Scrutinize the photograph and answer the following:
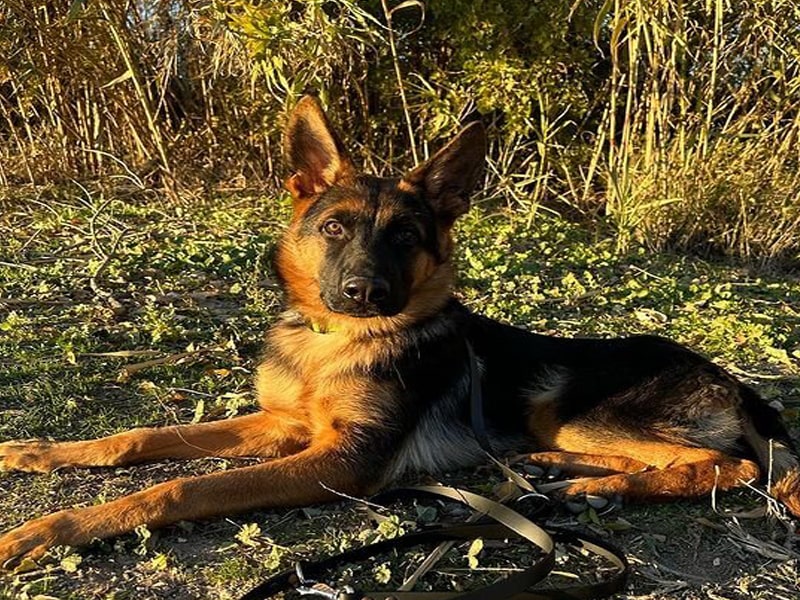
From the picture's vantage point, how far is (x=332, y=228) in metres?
3.70

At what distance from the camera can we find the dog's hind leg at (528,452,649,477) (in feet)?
11.5

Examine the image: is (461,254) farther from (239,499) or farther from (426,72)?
(239,499)

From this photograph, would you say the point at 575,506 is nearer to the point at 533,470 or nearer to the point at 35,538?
the point at 533,470

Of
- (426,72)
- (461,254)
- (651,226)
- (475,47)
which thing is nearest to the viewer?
(461,254)

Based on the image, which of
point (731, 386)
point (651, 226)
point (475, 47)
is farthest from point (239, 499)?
point (475, 47)

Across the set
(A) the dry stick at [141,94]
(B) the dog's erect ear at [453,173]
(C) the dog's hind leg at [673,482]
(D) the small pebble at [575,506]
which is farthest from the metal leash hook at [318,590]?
(A) the dry stick at [141,94]

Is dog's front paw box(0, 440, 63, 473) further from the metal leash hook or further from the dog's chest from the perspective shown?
the metal leash hook

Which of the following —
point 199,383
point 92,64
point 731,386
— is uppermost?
point 92,64

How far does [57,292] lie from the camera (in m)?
5.48

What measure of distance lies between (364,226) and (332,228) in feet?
0.53

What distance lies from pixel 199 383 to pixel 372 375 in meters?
1.32

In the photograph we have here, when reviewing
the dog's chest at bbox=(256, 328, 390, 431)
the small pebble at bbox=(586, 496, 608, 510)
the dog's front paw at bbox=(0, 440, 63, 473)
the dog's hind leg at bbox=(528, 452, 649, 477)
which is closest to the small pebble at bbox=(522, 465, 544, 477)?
the dog's hind leg at bbox=(528, 452, 649, 477)

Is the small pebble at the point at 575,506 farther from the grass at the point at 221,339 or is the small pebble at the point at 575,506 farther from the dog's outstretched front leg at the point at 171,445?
the dog's outstretched front leg at the point at 171,445

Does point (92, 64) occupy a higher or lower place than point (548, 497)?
higher
